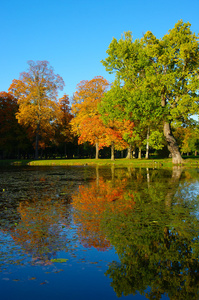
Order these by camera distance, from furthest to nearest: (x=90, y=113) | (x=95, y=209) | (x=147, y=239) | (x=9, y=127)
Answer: (x=9, y=127) < (x=90, y=113) < (x=95, y=209) < (x=147, y=239)

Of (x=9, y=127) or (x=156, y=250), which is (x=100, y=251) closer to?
(x=156, y=250)

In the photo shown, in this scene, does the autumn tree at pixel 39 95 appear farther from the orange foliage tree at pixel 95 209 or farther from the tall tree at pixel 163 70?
the orange foliage tree at pixel 95 209

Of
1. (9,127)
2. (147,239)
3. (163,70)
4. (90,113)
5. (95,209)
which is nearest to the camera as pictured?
(147,239)

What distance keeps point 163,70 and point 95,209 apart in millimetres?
36574

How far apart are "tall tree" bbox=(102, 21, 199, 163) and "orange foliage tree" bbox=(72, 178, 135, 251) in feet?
92.8

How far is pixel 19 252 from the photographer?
663cm

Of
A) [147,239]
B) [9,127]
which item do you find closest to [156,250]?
[147,239]

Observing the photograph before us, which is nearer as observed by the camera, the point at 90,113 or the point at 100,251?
the point at 100,251

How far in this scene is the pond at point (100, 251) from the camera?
508cm

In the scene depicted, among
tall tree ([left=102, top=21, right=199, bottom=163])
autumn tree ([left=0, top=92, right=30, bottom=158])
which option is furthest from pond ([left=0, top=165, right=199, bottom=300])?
autumn tree ([left=0, top=92, right=30, bottom=158])

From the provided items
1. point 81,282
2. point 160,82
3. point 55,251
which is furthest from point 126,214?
point 160,82

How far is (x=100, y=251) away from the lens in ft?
22.3

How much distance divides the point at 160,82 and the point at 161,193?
95.8ft

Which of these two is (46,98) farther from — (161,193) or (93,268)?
(93,268)
